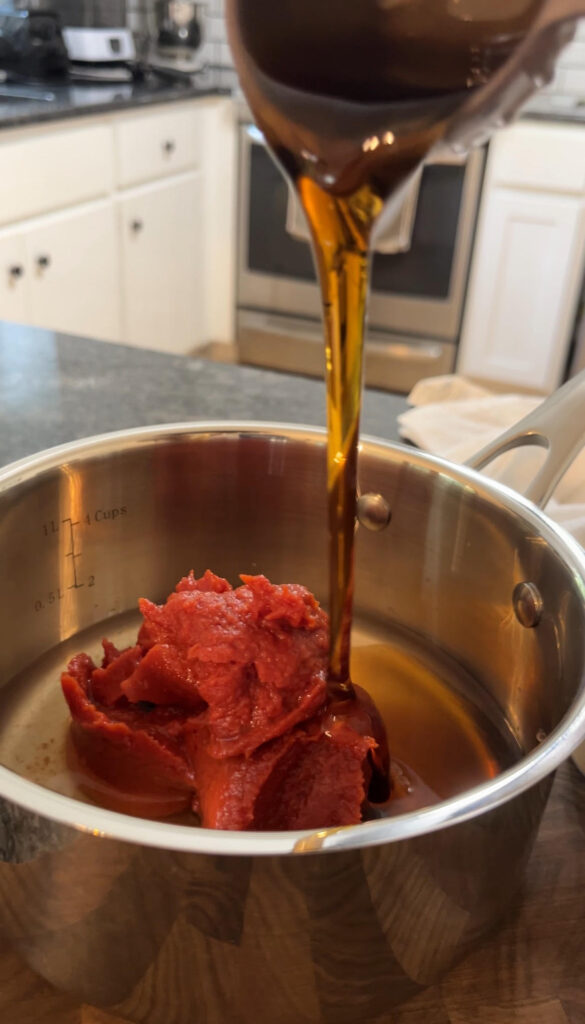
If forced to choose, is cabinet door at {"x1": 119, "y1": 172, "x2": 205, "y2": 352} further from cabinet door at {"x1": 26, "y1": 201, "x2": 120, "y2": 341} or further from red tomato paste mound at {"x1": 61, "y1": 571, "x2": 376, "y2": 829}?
red tomato paste mound at {"x1": 61, "y1": 571, "x2": 376, "y2": 829}

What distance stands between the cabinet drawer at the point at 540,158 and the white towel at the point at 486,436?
73.0 inches

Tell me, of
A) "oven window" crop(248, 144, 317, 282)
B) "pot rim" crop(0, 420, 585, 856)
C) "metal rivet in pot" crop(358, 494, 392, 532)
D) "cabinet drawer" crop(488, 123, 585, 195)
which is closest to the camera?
"pot rim" crop(0, 420, 585, 856)

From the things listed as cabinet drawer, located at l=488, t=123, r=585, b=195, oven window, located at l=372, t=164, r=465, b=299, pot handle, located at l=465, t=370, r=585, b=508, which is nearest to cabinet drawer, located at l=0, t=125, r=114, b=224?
oven window, located at l=372, t=164, r=465, b=299

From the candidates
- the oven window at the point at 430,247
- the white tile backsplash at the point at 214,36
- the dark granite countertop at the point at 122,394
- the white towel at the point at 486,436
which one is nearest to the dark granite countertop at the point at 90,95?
the white tile backsplash at the point at 214,36

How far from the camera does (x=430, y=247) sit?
9.02 ft

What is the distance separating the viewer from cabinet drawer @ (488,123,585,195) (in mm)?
2521

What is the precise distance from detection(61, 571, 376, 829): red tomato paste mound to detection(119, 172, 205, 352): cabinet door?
2272 millimetres

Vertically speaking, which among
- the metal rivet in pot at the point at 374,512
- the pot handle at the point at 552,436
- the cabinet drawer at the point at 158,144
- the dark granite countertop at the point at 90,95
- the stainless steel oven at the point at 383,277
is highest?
the pot handle at the point at 552,436

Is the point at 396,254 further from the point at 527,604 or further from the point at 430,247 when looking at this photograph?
the point at 527,604

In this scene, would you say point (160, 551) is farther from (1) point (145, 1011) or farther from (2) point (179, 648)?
(1) point (145, 1011)

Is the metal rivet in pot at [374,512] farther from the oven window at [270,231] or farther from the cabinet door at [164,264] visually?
the oven window at [270,231]

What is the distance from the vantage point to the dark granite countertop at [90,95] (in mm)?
2141

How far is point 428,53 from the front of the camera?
0.35 meters

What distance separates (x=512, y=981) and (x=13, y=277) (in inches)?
84.7
